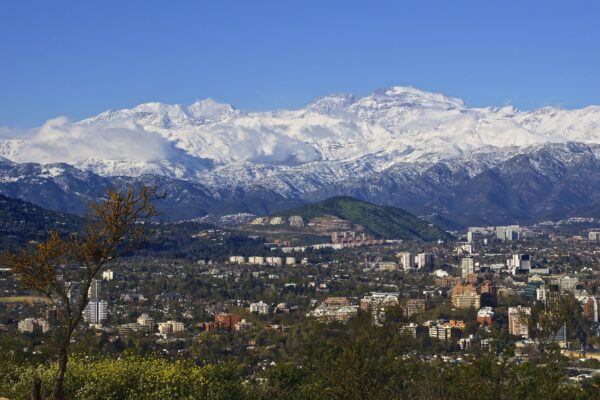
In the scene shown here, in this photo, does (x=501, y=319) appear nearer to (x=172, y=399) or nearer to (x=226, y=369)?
(x=226, y=369)

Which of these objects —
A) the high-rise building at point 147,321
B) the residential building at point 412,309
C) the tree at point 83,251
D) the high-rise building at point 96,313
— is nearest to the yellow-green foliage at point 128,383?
the tree at point 83,251

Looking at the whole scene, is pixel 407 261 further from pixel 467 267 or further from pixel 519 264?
pixel 519 264

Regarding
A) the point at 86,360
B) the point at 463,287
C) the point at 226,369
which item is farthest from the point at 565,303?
the point at 463,287

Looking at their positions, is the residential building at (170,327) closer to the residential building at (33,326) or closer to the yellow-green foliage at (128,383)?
the residential building at (33,326)

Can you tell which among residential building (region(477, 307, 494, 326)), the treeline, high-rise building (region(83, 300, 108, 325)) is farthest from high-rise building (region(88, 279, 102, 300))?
the treeline

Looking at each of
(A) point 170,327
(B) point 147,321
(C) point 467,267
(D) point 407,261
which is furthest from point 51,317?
(D) point 407,261

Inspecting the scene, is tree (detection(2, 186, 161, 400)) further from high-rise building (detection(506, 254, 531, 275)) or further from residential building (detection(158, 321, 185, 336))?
high-rise building (detection(506, 254, 531, 275))
